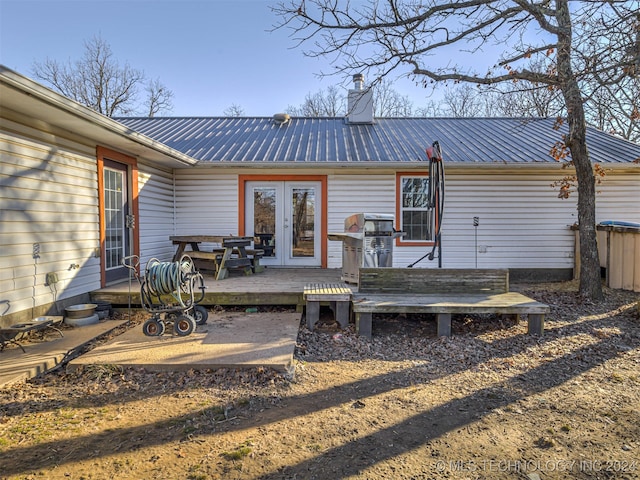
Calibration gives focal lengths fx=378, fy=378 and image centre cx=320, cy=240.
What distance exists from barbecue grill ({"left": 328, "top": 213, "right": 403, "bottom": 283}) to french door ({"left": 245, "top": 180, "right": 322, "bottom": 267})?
7.41 feet

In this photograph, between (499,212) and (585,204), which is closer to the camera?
(585,204)

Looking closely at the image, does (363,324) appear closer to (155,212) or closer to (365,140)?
(155,212)

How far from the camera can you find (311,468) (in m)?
2.14

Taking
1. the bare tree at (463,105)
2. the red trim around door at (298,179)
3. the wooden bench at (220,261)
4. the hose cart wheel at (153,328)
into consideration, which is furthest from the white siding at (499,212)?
the bare tree at (463,105)

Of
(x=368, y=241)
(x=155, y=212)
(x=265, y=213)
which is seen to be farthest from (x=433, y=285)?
(x=155, y=212)

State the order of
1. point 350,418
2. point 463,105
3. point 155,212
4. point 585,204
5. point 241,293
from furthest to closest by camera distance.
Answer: point 463,105 < point 155,212 < point 585,204 < point 241,293 < point 350,418

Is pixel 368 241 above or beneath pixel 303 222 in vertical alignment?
beneath

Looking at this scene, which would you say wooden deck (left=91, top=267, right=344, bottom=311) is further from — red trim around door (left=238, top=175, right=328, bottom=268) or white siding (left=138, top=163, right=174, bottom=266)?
red trim around door (left=238, top=175, right=328, bottom=268)

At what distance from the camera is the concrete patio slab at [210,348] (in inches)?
135

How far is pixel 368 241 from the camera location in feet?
18.2

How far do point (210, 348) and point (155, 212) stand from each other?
4365 millimetres

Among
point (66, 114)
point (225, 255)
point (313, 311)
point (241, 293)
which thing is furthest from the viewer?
point (225, 255)

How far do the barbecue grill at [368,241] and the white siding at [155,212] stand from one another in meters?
3.61

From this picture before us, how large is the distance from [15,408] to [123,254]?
388cm
